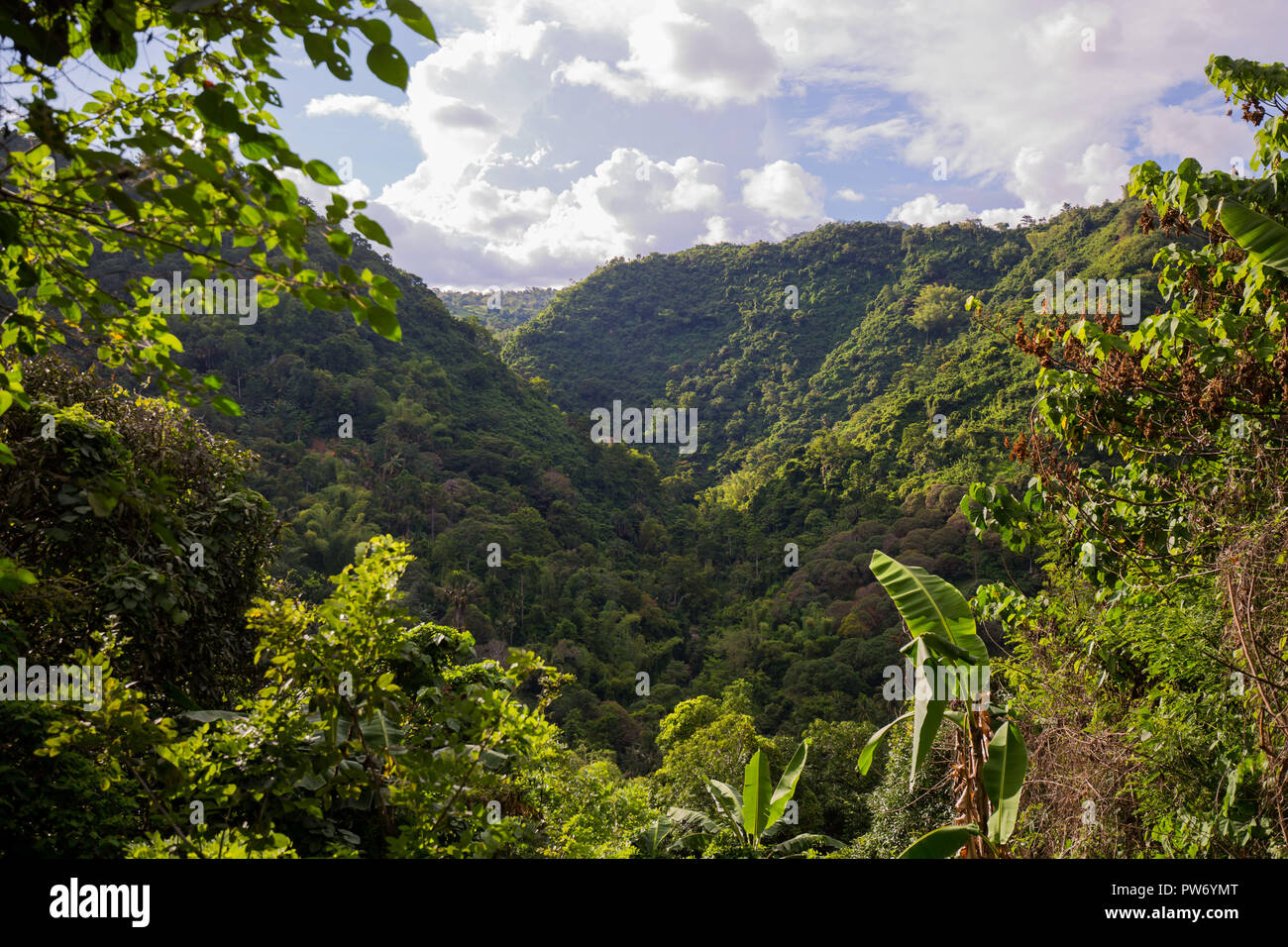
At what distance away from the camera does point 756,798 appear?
5.25 meters

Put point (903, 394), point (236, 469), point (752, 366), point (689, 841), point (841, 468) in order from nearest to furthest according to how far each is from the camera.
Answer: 1. point (236, 469)
2. point (689, 841)
3. point (841, 468)
4. point (903, 394)
5. point (752, 366)

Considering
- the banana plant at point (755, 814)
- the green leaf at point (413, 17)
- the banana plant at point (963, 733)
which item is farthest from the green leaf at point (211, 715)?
the banana plant at point (755, 814)

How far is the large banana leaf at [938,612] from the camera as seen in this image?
3141 millimetres

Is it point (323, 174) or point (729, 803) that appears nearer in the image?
point (323, 174)

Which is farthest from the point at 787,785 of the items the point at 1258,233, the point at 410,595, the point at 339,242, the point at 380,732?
the point at 339,242

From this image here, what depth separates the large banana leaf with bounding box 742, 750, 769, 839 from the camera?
5.19m

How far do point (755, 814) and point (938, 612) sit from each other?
2852mm

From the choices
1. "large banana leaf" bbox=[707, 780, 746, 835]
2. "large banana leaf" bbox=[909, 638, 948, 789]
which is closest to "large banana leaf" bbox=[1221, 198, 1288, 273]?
"large banana leaf" bbox=[909, 638, 948, 789]

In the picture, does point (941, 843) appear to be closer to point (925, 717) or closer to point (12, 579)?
point (925, 717)
